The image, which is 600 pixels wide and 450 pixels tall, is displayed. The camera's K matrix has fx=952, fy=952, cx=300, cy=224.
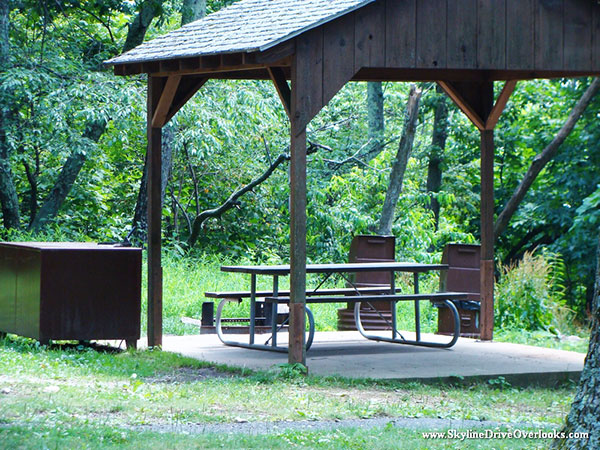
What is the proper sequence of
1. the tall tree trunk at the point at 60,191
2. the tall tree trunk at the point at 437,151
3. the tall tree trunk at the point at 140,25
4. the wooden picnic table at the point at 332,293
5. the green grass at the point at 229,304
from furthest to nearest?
the tall tree trunk at the point at 437,151
the tall tree trunk at the point at 60,191
the tall tree trunk at the point at 140,25
the green grass at the point at 229,304
the wooden picnic table at the point at 332,293

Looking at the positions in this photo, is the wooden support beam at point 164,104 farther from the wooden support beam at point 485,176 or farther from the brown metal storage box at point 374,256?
the wooden support beam at point 485,176

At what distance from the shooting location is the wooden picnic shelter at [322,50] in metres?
Result: 8.71

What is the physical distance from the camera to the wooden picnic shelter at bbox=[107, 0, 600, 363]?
28.6 ft

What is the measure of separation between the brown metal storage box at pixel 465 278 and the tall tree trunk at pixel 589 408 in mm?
7342

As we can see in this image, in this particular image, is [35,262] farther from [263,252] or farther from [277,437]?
[263,252]

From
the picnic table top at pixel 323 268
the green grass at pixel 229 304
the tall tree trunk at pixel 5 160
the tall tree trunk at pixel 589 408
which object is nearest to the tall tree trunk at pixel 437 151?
the green grass at pixel 229 304

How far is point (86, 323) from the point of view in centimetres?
984

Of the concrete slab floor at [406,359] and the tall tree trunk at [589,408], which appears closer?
the tall tree trunk at [589,408]

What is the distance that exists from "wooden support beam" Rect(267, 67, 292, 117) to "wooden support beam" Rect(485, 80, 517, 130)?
3404 millimetres

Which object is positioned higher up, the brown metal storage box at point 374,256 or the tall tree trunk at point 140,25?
the tall tree trunk at point 140,25

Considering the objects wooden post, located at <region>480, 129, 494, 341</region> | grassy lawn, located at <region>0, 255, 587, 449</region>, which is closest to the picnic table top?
grassy lawn, located at <region>0, 255, 587, 449</region>

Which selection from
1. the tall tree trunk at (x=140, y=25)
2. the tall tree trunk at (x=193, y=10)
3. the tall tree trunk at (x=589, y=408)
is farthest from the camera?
the tall tree trunk at (x=140, y=25)

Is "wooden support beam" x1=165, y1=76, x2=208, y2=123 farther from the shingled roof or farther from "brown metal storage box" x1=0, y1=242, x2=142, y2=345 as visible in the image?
"brown metal storage box" x1=0, y1=242, x2=142, y2=345

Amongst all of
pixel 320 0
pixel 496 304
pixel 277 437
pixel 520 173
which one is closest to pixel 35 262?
pixel 320 0
